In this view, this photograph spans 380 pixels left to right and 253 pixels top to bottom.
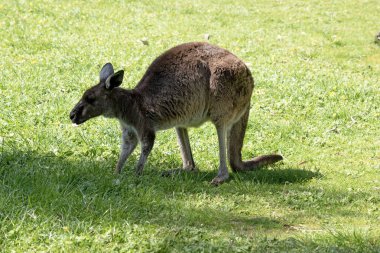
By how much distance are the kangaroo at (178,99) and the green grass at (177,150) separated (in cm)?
36

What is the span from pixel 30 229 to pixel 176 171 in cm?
245

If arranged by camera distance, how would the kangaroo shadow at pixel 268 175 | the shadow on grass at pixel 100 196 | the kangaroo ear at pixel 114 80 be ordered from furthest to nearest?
the kangaroo shadow at pixel 268 175 < the kangaroo ear at pixel 114 80 < the shadow on grass at pixel 100 196

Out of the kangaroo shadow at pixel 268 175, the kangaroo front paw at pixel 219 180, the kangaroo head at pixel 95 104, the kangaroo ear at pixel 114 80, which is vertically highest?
the kangaroo ear at pixel 114 80

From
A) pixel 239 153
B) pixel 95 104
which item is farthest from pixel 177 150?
pixel 95 104

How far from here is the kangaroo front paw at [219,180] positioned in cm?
707

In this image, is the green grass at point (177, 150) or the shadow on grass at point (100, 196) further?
the shadow on grass at point (100, 196)

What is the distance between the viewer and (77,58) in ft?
36.0

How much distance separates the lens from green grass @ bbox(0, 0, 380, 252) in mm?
5172

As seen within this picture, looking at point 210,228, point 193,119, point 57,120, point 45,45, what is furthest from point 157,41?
point 210,228

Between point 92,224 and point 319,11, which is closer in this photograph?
point 92,224

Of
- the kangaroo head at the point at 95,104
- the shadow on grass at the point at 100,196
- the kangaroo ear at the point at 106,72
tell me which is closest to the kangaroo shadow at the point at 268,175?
the shadow on grass at the point at 100,196

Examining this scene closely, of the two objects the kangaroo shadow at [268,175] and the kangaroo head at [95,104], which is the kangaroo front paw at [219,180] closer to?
the kangaroo shadow at [268,175]

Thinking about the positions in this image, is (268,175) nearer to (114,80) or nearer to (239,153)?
(239,153)

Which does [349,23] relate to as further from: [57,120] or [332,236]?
[332,236]
